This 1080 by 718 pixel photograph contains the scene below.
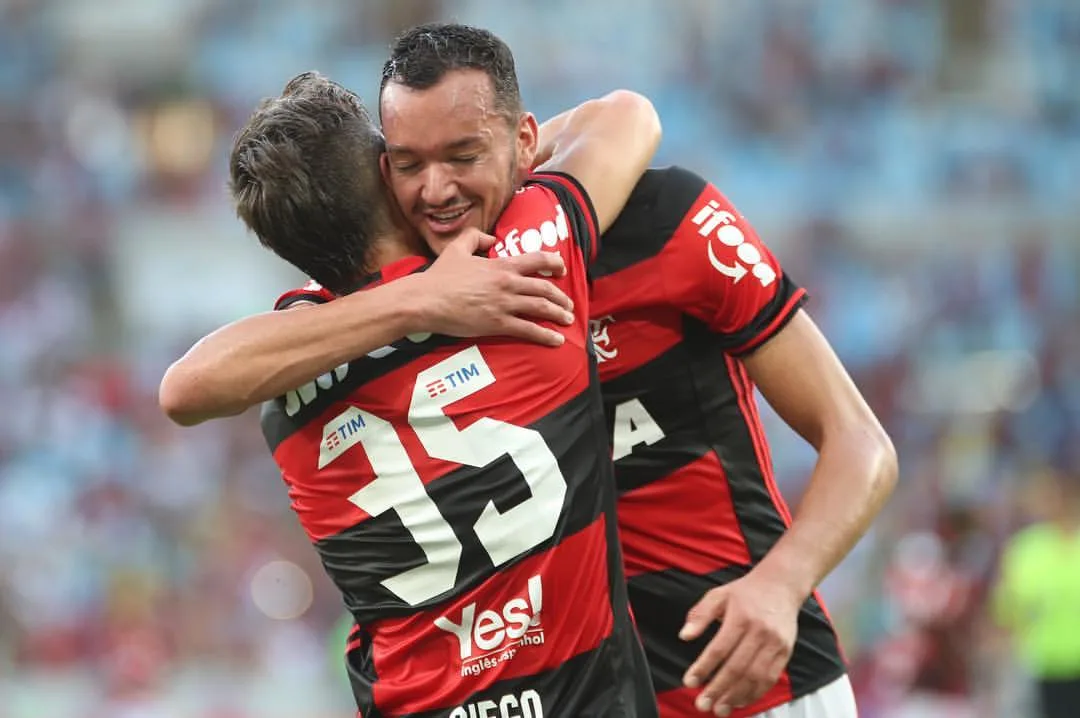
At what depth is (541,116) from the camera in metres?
14.4

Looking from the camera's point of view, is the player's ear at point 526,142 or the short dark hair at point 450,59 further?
the player's ear at point 526,142

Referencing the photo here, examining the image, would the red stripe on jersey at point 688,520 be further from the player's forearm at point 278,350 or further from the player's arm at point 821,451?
the player's forearm at point 278,350

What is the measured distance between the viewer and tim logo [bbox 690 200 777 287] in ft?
10.9

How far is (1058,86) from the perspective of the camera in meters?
14.9

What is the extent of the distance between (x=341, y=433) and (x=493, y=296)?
0.41 m

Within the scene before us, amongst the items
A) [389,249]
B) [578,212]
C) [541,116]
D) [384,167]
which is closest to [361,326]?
[389,249]

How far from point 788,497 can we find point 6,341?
6.90 metres

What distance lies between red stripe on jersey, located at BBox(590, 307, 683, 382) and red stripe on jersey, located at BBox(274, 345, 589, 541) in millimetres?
356

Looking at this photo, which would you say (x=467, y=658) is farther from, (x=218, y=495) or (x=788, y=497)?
(x=218, y=495)

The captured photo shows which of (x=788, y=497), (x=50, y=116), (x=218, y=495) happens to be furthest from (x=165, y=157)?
(x=788, y=497)

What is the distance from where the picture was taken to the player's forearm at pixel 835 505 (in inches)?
122

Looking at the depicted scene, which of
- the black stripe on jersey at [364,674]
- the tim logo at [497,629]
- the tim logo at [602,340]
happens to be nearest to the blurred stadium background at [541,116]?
the tim logo at [602,340]

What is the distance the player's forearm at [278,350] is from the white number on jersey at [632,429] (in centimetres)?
72

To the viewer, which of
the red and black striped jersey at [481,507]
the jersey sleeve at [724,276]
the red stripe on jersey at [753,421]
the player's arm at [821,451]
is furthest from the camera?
the red stripe on jersey at [753,421]
